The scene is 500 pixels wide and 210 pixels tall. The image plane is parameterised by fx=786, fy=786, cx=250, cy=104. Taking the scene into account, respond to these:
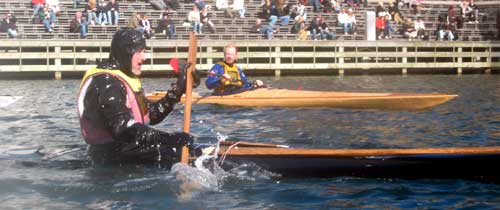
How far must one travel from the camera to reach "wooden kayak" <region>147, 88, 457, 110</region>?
13.7 metres

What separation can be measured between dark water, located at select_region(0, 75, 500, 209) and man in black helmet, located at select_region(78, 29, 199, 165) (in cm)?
18

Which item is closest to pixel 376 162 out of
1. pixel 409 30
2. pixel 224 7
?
pixel 224 7

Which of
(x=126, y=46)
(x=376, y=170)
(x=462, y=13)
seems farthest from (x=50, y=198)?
(x=462, y=13)

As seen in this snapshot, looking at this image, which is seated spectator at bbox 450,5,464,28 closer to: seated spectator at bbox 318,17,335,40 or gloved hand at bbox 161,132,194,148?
seated spectator at bbox 318,17,335,40

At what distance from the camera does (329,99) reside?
14453 millimetres

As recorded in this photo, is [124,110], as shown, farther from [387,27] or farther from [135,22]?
[387,27]

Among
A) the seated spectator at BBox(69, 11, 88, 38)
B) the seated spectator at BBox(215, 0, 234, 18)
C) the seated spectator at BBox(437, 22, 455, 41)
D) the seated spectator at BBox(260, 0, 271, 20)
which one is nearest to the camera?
the seated spectator at BBox(69, 11, 88, 38)

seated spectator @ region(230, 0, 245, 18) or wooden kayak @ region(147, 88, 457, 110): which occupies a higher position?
seated spectator @ region(230, 0, 245, 18)

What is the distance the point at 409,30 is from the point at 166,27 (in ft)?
31.4

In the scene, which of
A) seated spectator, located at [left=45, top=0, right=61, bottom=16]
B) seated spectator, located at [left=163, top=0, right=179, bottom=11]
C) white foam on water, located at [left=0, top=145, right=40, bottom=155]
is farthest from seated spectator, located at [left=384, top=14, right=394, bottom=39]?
white foam on water, located at [left=0, top=145, right=40, bottom=155]

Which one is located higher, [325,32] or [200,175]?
[325,32]

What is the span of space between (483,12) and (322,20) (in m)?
8.54

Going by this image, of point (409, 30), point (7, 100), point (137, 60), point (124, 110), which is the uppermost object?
point (137, 60)

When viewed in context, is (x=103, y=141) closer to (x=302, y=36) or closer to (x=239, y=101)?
(x=239, y=101)
